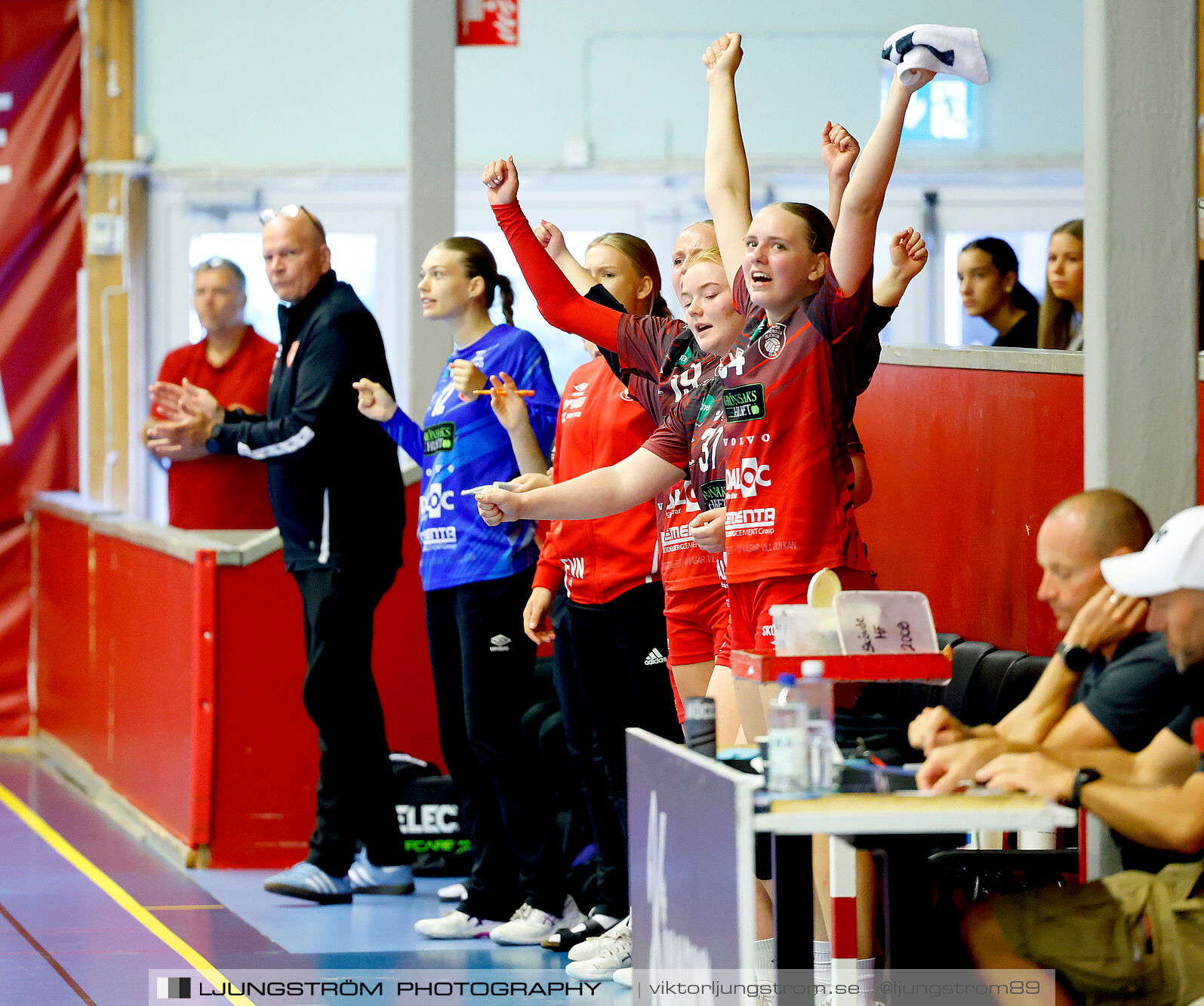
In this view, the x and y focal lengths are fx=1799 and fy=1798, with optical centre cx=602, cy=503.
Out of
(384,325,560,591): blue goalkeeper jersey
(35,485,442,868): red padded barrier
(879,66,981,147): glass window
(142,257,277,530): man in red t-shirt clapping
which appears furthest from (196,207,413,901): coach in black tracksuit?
(879,66,981,147): glass window

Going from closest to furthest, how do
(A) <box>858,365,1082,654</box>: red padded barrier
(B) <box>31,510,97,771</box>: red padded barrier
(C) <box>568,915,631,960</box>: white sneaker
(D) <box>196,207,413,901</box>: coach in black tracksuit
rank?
(A) <box>858,365,1082,654</box>: red padded barrier
(C) <box>568,915,631,960</box>: white sneaker
(D) <box>196,207,413,901</box>: coach in black tracksuit
(B) <box>31,510,97,771</box>: red padded barrier

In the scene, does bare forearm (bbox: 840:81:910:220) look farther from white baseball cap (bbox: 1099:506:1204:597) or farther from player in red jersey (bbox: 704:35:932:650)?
white baseball cap (bbox: 1099:506:1204:597)

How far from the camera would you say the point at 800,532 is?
11.4 ft

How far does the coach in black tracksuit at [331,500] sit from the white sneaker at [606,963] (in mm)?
1187

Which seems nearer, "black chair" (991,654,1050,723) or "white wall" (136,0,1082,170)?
"black chair" (991,654,1050,723)

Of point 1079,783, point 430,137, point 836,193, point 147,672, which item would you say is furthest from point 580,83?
point 1079,783

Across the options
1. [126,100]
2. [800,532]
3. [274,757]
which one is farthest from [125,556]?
[800,532]

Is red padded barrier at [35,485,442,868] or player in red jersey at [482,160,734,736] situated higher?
player in red jersey at [482,160,734,736]

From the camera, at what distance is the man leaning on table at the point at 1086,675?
2.78 meters

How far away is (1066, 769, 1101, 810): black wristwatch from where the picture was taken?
8.58 feet

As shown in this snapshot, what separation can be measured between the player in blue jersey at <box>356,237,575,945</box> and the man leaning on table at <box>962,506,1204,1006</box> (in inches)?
85.7

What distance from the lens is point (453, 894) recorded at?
532 centimetres

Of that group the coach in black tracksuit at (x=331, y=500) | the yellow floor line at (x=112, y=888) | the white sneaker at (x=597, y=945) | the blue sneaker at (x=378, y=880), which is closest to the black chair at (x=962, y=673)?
the white sneaker at (x=597, y=945)

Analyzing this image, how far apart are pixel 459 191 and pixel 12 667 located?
11.0 ft
